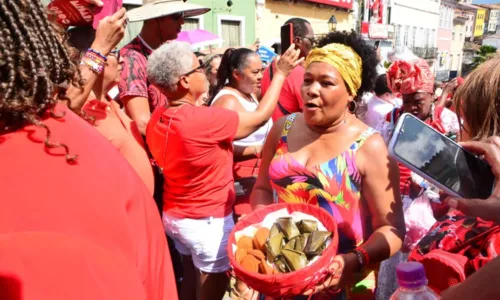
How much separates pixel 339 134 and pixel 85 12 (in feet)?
4.81

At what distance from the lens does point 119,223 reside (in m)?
0.79

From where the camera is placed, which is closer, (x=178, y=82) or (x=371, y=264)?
(x=371, y=264)

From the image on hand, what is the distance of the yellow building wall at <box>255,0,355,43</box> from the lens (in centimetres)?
1756

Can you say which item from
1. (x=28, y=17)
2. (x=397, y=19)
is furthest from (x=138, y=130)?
(x=397, y=19)

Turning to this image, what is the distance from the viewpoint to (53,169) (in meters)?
0.75

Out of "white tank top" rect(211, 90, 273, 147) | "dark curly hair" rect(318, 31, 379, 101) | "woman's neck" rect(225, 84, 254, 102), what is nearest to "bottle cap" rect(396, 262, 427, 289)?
"dark curly hair" rect(318, 31, 379, 101)

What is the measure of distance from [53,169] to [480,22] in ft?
239

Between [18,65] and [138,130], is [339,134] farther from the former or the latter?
[18,65]

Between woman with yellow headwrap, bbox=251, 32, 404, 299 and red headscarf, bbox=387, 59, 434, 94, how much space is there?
108cm

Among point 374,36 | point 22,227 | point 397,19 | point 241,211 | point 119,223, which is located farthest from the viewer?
point 397,19

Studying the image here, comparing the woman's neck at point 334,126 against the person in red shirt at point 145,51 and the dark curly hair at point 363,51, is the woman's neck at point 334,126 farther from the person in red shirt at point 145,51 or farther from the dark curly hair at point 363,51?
the person in red shirt at point 145,51

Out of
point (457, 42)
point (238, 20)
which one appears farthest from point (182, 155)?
point (457, 42)

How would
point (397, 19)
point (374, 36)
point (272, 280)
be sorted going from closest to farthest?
point (272, 280), point (374, 36), point (397, 19)

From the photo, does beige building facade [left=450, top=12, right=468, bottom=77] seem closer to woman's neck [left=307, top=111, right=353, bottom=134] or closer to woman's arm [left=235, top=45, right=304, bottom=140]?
woman's arm [left=235, top=45, right=304, bottom=140]
